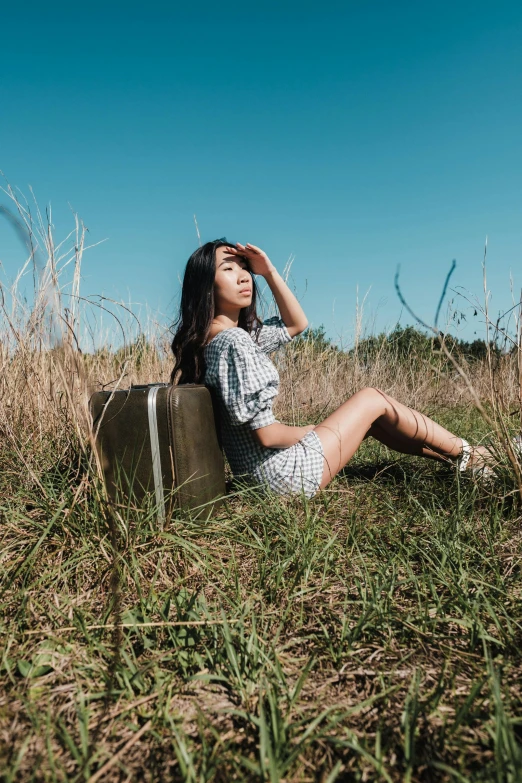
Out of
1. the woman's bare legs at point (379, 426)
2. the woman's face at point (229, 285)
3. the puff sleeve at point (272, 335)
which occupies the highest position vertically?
the woman's face at point (229, 285)

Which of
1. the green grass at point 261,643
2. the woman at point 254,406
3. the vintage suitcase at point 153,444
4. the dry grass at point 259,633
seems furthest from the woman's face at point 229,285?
the green grass at point 261,643

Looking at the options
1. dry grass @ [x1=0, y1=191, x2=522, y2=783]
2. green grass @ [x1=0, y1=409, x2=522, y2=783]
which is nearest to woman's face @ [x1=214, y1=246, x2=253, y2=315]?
dry grass @ [x1=0, y1=191, x2=522, y2=783]

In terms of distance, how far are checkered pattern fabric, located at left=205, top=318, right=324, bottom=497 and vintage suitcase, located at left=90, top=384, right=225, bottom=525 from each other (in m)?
0.20

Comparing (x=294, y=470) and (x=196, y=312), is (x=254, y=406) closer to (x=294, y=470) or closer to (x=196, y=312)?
(x=294, y=470)

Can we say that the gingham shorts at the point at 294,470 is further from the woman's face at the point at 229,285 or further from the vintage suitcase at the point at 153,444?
the woman's face at the point at 229,285

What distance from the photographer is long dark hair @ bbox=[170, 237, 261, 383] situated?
1.96 meters

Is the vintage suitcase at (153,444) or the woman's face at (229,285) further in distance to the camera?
the woman's face at (229,285)

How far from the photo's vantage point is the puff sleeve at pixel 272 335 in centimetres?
239

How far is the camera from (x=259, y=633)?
3.55 feet

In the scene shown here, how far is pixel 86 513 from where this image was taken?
4.55 feet

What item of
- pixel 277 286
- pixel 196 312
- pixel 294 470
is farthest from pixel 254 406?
pixel 277 286

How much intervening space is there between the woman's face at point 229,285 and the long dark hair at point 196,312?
0.03 metres

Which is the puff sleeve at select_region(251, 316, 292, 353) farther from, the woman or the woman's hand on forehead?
the woman's hand on forehead

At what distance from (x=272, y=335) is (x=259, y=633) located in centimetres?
156
